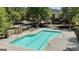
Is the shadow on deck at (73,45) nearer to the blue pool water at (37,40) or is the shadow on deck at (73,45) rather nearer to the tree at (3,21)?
the blue pool water at (37,40)

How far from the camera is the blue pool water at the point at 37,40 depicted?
5.91 m

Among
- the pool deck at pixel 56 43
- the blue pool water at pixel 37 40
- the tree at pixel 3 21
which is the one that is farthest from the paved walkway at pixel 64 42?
the tree at pixel 3 21

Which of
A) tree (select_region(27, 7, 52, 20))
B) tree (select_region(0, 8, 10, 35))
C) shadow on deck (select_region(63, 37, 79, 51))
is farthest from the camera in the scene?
tree (select_region(27, 7, 52, 20))

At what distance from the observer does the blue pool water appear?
5.91 m

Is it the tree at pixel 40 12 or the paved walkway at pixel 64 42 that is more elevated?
the tree at pixel 40 12

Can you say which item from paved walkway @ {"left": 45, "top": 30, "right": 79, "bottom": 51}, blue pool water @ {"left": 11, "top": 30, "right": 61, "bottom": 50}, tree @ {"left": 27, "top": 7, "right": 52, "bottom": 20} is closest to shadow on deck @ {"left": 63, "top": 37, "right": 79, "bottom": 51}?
paved walkway @ {"left": 45, "top": 30, "right": 79, "bottom": 51}

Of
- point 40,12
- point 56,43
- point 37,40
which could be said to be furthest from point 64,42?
point 40,12

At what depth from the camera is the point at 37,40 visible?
6.40m

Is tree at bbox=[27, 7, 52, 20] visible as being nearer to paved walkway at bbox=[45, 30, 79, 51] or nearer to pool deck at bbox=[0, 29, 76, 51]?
pool deck at bbox=[0, 29, 76, 51]

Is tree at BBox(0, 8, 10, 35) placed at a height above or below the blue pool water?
above

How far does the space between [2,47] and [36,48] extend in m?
1.29

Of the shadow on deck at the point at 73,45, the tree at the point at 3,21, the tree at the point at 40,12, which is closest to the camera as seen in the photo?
the shadow on deck at the point at 73,45

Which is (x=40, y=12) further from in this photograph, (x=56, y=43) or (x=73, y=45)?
(x=73, y=45)
